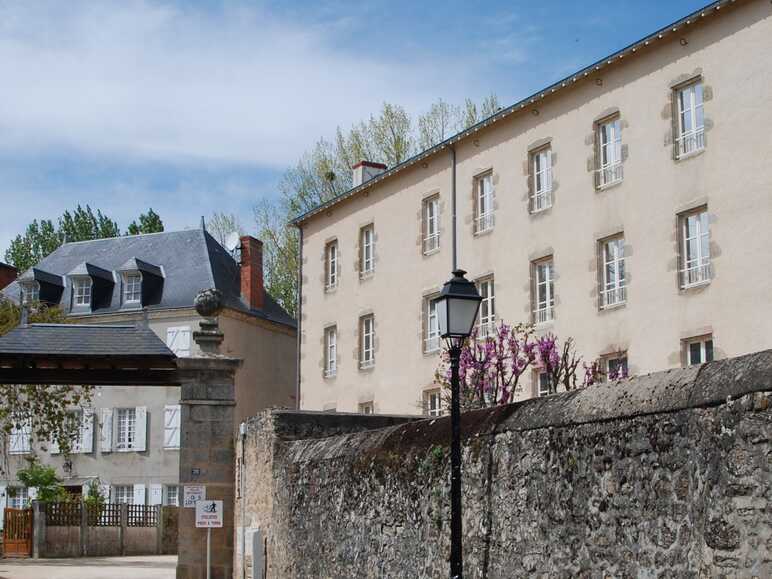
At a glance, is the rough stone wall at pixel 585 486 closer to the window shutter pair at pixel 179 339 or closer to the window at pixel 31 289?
the window shutter pair at pixel 179 339

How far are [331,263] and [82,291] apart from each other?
13190mm

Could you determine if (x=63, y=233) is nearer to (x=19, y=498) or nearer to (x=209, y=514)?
(x=19, y=498)

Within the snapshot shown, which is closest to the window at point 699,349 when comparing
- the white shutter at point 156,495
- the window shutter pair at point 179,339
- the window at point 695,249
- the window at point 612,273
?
the window at point 695,249

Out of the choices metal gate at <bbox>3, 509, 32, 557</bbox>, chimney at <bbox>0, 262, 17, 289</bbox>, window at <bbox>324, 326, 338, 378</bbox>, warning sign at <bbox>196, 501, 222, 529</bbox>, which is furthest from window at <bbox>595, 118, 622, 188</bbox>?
chimney at <bbox>0, 262, 17, 289</bbox>

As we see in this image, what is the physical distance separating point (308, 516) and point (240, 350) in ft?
86.1

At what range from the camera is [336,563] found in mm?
10922

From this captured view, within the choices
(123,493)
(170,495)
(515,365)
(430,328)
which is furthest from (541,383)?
(123,493)

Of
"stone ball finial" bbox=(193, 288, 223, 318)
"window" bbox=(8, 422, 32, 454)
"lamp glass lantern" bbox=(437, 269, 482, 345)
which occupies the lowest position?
"lamp glass lantern" bbox=(437, 269, 482, 345)

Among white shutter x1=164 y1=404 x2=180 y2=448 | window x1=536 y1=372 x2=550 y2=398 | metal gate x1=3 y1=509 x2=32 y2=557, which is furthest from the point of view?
white shutter x1=164 y1=404 x2=180 y2=448

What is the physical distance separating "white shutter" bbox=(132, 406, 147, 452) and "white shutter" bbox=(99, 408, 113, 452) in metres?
0.88

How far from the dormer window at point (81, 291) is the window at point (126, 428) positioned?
13.9 feet

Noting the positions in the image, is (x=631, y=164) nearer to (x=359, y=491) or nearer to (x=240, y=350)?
(x=359, y=491)

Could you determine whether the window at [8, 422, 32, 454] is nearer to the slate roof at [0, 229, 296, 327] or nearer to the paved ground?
the slate roof at [0, 229, 296, 327]

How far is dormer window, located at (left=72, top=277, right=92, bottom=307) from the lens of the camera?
40.8 metres
